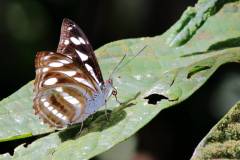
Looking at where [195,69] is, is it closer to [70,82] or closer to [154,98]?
[154,98]

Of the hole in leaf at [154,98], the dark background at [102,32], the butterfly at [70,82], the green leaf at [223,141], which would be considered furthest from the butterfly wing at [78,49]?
the dark background at [102,32]

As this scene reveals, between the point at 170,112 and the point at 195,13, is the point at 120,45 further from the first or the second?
the point at 170,112

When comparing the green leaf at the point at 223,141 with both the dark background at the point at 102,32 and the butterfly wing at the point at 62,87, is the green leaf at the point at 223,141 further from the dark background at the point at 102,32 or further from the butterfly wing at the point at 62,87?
the dark background at the point at 102,32

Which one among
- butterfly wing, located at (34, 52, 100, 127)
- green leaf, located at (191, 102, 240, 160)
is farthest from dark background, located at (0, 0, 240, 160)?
green leaf, located at (191, 102, 240, 160)

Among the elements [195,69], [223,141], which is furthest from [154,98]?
[223,141]

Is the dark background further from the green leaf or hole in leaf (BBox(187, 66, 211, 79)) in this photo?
the green leaf
